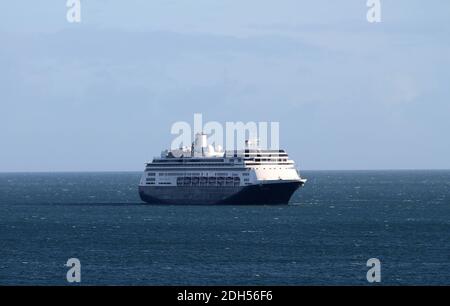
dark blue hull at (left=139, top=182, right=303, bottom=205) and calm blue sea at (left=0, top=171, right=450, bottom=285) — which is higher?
dark blue hull at (left=139, top=182, right=303, bottom=205)

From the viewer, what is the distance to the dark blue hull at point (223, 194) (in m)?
131

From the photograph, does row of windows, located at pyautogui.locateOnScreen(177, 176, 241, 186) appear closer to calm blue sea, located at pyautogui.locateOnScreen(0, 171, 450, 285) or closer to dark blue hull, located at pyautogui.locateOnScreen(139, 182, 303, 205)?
dark blue hull, located at pyautogui.locateOnScreen(139, 182, 303, 205)

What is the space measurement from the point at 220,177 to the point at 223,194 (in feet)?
7.96

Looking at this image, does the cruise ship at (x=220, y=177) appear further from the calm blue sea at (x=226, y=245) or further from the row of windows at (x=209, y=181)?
the calm blue sea at (x=226, y=245)

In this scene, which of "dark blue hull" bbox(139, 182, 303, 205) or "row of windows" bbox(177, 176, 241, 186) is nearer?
"dark blue hull" bbox(139, 182, 303, 205)

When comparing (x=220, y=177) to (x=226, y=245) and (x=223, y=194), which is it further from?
(x=226, y=245)

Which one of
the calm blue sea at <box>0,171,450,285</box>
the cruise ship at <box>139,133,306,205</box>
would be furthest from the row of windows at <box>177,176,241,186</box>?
the calm blue sea at <box>0,171,450,285</box>

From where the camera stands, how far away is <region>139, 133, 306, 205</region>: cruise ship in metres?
132

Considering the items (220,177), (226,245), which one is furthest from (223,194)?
(226,245)

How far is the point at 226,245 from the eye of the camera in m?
81.5

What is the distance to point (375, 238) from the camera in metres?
89.4

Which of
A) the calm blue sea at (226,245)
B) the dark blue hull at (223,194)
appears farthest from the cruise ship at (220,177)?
the calm blue sea at (226,245)
